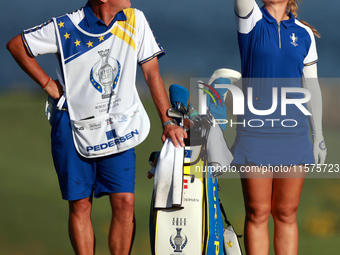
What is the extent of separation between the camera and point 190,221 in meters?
2.64

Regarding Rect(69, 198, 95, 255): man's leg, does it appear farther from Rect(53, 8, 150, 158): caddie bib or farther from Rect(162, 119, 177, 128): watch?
Rect(162, 119, 177, 128): watch

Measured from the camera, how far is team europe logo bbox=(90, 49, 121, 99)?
8.70 ft

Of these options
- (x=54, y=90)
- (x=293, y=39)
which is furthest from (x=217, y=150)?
(x=54, y=90)

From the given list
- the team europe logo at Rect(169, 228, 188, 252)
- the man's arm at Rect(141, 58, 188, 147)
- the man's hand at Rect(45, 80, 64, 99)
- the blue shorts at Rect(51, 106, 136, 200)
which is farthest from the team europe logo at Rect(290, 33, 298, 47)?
the man's hand at Rect(45, 80, 64, 99)

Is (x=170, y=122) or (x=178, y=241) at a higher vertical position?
(x=170, y=122)

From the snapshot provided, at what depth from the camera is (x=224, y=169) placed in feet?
8.77

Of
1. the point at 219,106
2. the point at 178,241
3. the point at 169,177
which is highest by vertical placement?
the point at 219,106

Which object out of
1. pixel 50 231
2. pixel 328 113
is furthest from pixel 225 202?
pixel 328 113

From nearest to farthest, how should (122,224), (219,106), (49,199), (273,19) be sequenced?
(273,19) < (122,224) < (219,106) < (49,199)

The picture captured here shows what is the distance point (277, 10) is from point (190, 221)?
4.28 ft

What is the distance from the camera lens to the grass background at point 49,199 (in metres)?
3.74

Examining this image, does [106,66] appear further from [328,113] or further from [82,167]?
[328,113]

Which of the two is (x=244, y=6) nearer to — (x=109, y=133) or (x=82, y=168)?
(x=109, y=133)

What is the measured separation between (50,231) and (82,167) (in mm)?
1503
